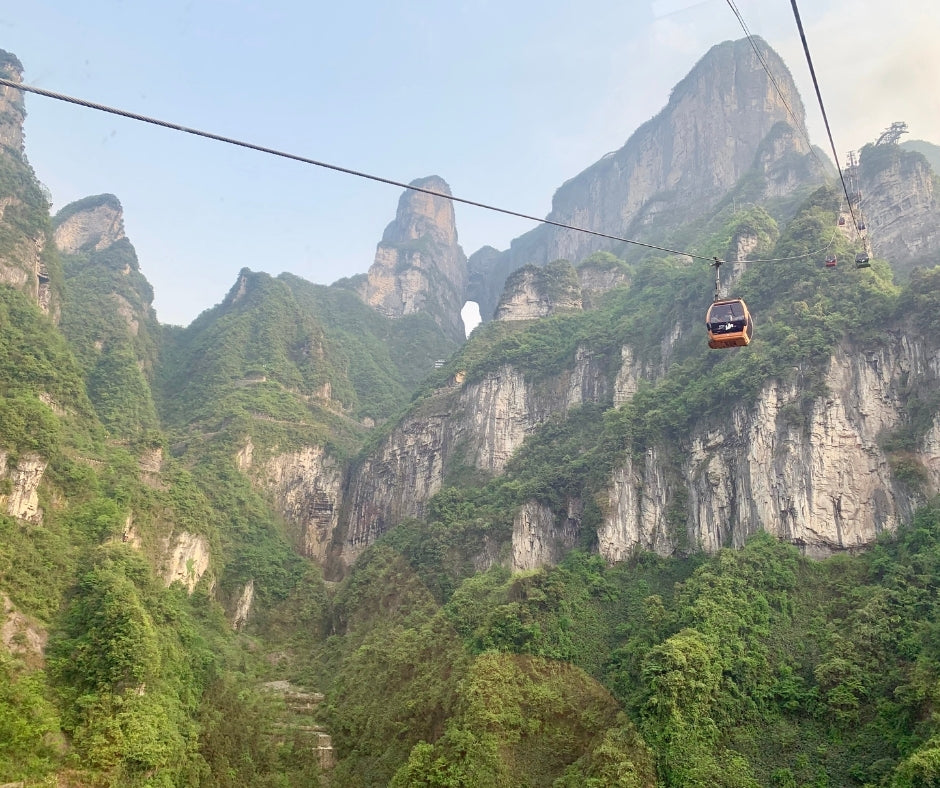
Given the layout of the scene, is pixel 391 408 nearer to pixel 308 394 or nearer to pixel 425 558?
pixel 308 394

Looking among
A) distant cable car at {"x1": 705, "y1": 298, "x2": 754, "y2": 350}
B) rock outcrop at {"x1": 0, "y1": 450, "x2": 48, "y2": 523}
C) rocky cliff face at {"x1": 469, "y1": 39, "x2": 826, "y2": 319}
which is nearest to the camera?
distant cable car at {"x1": 705, "y1": 298, "x2": 754, "y2": 350}

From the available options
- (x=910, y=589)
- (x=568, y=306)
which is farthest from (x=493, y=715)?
(x=568, y=306)

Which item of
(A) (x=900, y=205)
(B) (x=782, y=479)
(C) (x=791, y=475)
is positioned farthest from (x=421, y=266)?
(C) (x=791, y=475)

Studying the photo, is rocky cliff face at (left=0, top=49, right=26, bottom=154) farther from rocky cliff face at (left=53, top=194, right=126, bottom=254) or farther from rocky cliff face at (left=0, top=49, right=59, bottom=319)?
rocky cliff face at (left=53, top=194, right=126, bottom=254)

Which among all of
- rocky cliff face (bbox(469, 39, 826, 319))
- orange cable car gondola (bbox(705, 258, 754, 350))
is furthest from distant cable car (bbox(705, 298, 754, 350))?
rocky cliff face (bbox(469, 39, 826, 319))

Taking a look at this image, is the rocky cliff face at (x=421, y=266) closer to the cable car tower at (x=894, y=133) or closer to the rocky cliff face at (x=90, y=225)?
the rocky cliff face at (x=90, y=225)

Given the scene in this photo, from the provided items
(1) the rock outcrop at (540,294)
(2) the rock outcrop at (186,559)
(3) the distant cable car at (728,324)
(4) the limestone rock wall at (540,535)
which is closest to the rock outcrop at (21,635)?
(2) the rock outcrop at (186,559)
